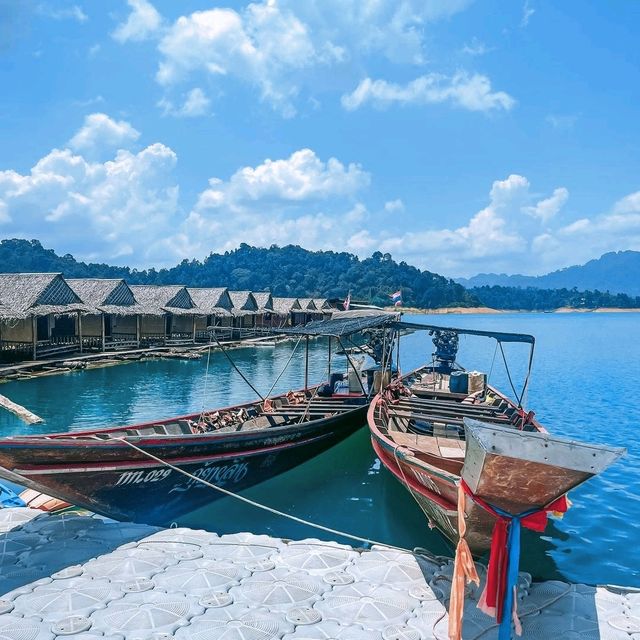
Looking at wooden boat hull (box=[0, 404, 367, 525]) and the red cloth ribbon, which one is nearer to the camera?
the red cloth ribbon

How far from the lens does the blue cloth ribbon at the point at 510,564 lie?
473 cm

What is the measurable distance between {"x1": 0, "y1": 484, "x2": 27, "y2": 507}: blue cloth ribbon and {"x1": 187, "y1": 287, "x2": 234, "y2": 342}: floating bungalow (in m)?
30.6

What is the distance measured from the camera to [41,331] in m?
29.3

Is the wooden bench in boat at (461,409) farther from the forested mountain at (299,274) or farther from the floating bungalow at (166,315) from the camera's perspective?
the forested mountain at (299,274)

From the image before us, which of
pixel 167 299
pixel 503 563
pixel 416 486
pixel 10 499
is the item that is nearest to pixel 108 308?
pixel 167 299

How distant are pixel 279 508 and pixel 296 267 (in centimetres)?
15701

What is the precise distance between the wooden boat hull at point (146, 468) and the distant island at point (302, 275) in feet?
386

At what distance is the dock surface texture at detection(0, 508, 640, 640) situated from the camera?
501 centimetres

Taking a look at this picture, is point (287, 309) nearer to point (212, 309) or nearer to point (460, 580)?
point (212, 309)

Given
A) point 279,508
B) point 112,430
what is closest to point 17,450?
point 112,430

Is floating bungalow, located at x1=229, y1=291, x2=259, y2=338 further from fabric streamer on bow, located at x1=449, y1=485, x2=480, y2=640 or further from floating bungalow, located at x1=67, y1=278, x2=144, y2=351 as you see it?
fabric streamer on bow, located at x1=449, y1=485, x2=480, y2=640

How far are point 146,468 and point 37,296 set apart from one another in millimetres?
21430

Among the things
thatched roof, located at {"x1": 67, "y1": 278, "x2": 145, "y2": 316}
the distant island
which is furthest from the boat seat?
the distant island

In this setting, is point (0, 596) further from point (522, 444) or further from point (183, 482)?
point (522, 444)
